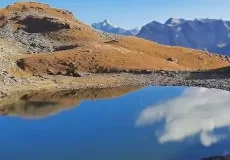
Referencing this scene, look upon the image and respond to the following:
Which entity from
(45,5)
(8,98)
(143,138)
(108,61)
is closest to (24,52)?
(108,61)

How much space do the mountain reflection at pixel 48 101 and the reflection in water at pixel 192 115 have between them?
30.1 feet

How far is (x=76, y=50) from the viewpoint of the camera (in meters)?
74.6

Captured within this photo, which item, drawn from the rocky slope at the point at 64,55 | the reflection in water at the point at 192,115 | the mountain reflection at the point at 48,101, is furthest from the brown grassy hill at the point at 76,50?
the reflection in water at the point at 192,115

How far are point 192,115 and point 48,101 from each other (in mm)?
18217

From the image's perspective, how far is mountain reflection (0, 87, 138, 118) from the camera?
149 feet

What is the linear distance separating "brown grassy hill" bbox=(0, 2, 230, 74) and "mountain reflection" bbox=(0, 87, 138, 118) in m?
11.8

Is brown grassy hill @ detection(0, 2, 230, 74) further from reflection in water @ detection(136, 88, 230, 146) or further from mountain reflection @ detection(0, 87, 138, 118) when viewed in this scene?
reflection in water @ detection(136, 88, 230, 146)

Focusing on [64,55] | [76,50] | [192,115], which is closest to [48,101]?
[192,115]

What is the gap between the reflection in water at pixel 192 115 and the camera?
106ft

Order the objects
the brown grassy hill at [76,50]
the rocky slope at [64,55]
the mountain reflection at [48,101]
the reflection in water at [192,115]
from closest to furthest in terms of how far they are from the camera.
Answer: the reflection in water at [192,115]
the mountain reflection at [48,101]
the rocky slope at [64,55]
the brown grassy hill at [76,50]

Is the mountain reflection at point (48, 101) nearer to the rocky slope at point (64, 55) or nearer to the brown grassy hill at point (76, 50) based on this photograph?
the rocky slope at point (64, 55)

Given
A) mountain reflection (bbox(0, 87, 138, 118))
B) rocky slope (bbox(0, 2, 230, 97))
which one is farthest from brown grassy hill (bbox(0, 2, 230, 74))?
mountain reflection (bbox(0, 87, 138, 118))

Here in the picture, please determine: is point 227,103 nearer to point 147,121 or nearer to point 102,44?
point 147,121

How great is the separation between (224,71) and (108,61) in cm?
1929
